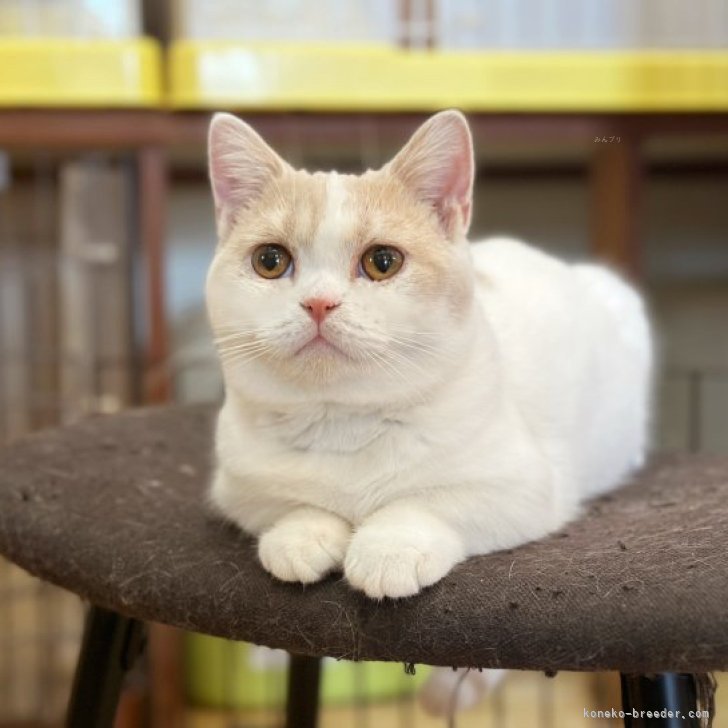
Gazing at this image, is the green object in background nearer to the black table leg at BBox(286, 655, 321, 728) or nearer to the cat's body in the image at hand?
the black table leg at BBox(286, 655, 321, 728)

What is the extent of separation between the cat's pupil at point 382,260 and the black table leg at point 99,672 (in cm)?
43

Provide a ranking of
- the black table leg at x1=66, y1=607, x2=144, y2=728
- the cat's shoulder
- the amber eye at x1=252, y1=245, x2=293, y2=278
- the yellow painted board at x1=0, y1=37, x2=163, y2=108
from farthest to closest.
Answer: the yellow painted board at x1=0, y1=37, x2=163, y2=108
the cat's shoulder
the black table leg at x1=66, y1=607, x2=144, y2=728
the amber eye at x1=252, y1=245, x2=293, y2=278

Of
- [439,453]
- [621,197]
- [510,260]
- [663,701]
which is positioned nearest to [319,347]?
[439,453]

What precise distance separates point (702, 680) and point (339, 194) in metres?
0.47

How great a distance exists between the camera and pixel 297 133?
1.48 m

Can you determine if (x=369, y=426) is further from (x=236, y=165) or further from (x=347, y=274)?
(x=236, y=165)

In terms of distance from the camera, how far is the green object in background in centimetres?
172

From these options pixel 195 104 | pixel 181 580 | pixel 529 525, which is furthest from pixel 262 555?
Answer: pixel 195 104

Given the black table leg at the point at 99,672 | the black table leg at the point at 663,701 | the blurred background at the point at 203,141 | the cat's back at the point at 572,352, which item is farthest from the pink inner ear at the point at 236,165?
the blurred background at the point at 203,141

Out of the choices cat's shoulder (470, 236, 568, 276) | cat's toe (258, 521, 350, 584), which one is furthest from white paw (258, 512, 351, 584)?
cat's shoulder (470, 236, 568, 276)

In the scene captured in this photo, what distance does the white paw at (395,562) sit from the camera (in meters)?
0.67

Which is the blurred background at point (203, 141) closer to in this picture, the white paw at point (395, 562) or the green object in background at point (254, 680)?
the green object in background at point (254, 680)

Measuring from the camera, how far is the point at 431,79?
4.69 feet

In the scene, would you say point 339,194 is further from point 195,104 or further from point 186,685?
point 186,685
